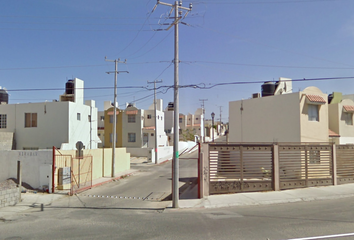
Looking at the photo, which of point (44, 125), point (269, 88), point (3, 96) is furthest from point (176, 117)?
point (3, 96)

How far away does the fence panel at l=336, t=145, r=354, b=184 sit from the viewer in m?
18.4

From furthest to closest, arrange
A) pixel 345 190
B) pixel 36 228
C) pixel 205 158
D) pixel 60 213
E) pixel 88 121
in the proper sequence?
pixel 88 121, pixel 345 190, pixel 205 158, pixel 60 213, pixel 36 228

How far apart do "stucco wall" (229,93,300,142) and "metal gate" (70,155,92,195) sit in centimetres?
1286

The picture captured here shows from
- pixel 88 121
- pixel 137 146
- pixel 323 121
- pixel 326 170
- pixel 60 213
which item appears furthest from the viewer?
pixel 137 146

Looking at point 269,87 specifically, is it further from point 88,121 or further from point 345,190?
point 88,121

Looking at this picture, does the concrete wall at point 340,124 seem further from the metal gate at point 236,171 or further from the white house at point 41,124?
the white house at point 41,124

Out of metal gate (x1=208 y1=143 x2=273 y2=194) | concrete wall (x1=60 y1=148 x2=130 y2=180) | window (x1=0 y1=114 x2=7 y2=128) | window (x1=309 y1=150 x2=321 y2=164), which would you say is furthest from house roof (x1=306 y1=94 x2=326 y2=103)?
window (x1=0 y1=114 x2=7 y2=128)

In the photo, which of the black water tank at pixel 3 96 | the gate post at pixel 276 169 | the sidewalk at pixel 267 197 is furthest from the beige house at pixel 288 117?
the black water tank at pixel 3 96

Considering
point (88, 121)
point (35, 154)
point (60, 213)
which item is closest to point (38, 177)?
point (35, 154)

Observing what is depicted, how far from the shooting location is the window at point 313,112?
2252 centimetres

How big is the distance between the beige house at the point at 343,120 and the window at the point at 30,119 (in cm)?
3006

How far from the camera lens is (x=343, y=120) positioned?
91.7ft

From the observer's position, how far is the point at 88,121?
37.4 m

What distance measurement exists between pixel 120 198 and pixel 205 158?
5.33 metres
